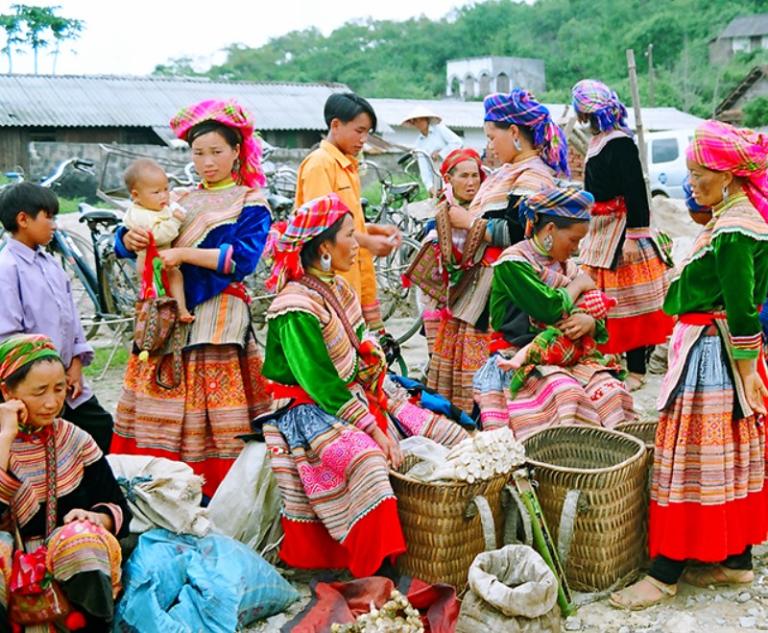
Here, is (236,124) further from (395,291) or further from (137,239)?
(395,291)

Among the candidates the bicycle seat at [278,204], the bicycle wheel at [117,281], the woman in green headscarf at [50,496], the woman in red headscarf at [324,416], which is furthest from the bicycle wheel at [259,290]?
the woman in green headscarf at [50,496]

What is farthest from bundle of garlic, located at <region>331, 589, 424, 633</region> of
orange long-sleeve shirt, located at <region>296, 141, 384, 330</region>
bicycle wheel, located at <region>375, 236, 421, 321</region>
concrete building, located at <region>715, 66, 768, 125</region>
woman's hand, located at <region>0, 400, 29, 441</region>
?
concrete building, located at <region>715, 66, 768, 125</region>

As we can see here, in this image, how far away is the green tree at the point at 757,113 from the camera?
1161 inches

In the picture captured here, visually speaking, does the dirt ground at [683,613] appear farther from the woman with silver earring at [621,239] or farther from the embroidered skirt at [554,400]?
the woman with silver earring at [621,239]

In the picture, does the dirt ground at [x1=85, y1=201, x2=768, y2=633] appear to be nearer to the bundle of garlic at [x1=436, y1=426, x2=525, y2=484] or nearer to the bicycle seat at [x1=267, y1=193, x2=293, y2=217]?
the bundle of garlic at [x1=436, y1=426, x2=525, y2=484]

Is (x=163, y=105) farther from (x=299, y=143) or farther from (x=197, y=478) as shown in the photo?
(x=197, y=478)

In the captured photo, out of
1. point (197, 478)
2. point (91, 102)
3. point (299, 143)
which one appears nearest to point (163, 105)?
point (91, 102)

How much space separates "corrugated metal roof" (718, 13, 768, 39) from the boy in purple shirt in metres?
55.2

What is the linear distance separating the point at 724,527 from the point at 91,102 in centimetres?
2494

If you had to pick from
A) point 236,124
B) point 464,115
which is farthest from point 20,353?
point 464,115

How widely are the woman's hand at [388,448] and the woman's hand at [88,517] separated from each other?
43.5 inches

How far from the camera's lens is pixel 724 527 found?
140 inches

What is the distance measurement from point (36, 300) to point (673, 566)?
287 centimetres

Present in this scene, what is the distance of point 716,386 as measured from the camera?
3.55 m
